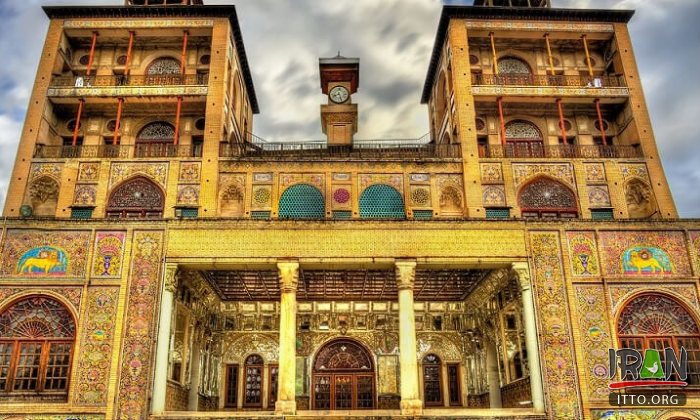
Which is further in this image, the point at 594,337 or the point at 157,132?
A: the point at 157,132

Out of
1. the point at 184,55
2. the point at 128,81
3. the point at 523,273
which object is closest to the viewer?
the point at 523,273

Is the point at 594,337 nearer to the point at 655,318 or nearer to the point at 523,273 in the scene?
the point at 655,318

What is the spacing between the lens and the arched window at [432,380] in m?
23.6

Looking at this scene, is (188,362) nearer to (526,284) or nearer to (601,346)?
(526,284)

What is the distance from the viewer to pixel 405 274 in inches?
664

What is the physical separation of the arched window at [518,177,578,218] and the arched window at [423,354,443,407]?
786 cm

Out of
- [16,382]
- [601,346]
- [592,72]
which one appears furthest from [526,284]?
[592,72]

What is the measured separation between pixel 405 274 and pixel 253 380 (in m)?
10.2

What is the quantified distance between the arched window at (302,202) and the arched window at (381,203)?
190 cm

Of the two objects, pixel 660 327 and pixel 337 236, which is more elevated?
pixel 337 236

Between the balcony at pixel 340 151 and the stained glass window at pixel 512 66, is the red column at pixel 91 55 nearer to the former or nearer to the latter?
the balcony at pixel 340 151

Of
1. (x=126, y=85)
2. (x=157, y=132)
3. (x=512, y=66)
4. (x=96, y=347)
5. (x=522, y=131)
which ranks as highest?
(x=512, y=66)

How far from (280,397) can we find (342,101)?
61.0 feet

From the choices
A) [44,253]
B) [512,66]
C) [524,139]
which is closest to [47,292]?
[44,253]
